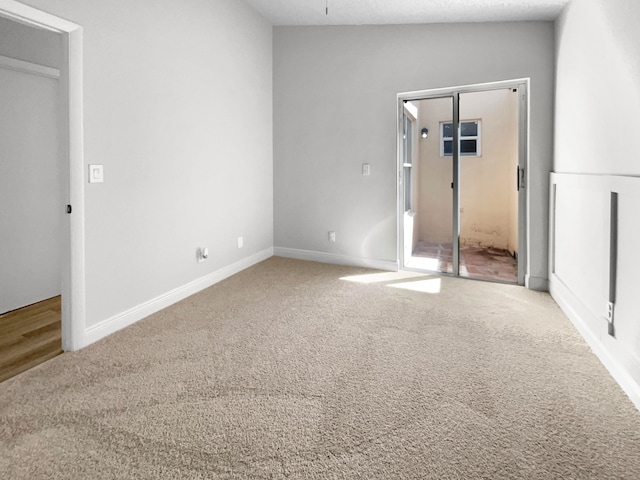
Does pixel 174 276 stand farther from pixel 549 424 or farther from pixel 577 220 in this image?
pixel 577 220

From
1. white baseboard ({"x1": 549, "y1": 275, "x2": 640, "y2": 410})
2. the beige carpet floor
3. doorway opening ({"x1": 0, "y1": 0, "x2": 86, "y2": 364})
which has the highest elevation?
doorway opening ({"x1": 0, "y1": 0, "x2": 86, "y2": 364})

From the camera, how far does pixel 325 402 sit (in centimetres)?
194

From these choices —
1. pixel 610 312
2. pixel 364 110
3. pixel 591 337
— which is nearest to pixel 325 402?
pixel 610 312

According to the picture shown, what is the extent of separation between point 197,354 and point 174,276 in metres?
→ 1.20

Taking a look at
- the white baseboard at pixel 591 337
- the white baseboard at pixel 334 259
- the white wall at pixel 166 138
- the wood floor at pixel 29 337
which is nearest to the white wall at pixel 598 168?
the white baseboard at pixel 591 337

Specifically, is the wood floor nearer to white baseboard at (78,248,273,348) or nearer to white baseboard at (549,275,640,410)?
white baseboard at (78,248,273,348)

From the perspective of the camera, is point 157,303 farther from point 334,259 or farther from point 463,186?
point 463,186

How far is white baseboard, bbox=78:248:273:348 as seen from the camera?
2705 mm

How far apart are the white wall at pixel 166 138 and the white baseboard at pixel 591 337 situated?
3129 mm

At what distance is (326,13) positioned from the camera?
4.28 meters

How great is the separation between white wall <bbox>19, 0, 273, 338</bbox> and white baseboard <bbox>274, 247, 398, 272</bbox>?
0.54m

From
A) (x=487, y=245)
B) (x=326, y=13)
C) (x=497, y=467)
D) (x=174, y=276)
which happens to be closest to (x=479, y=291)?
(x=487, y=245)

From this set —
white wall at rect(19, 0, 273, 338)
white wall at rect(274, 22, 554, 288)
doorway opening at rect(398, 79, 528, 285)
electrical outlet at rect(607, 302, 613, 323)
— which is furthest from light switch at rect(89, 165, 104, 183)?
electrical outlet at rect(607, 302, 613, 323)

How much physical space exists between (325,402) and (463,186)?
4.61 metres
